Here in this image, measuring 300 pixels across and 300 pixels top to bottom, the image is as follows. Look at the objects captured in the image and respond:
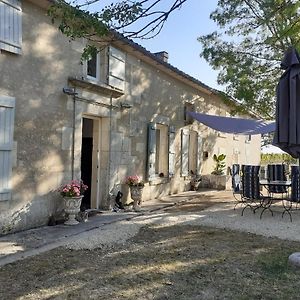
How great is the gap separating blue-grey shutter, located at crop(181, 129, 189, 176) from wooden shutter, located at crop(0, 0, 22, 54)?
6.74 m

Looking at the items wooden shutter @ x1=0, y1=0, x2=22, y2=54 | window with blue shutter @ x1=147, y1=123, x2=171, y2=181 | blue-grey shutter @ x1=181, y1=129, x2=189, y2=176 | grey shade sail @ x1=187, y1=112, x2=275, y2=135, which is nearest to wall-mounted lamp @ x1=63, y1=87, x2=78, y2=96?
wooden shutter @ x1=0, y1=0, x2=22, y2=54

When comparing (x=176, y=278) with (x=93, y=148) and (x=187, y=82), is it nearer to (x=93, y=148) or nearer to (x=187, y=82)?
(x=93, y=148)

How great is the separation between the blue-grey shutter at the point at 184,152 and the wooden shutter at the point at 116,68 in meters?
3.79

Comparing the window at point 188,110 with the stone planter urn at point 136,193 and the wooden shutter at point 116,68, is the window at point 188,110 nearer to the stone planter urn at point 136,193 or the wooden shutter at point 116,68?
the wooden shutter at point 116,68

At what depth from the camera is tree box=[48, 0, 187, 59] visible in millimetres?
3822

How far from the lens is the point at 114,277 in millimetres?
3764

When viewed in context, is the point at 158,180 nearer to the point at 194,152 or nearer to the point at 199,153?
the point at 194,152

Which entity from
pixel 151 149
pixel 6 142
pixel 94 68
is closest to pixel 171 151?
pixel 151 149

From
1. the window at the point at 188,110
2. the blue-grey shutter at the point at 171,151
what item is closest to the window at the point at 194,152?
the window at the point at 188,110

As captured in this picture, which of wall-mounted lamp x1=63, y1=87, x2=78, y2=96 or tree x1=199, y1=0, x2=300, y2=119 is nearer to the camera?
wall-mounted lamp x1=63, y1=87, x2=78, y2=96

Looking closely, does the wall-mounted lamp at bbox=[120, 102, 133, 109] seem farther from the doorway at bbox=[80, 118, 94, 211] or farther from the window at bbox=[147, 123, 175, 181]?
the window at bbox=[147, 123, 175, 181]

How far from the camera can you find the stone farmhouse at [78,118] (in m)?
5.61

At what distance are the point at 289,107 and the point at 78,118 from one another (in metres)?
3.95

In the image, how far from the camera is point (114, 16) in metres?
3.87
